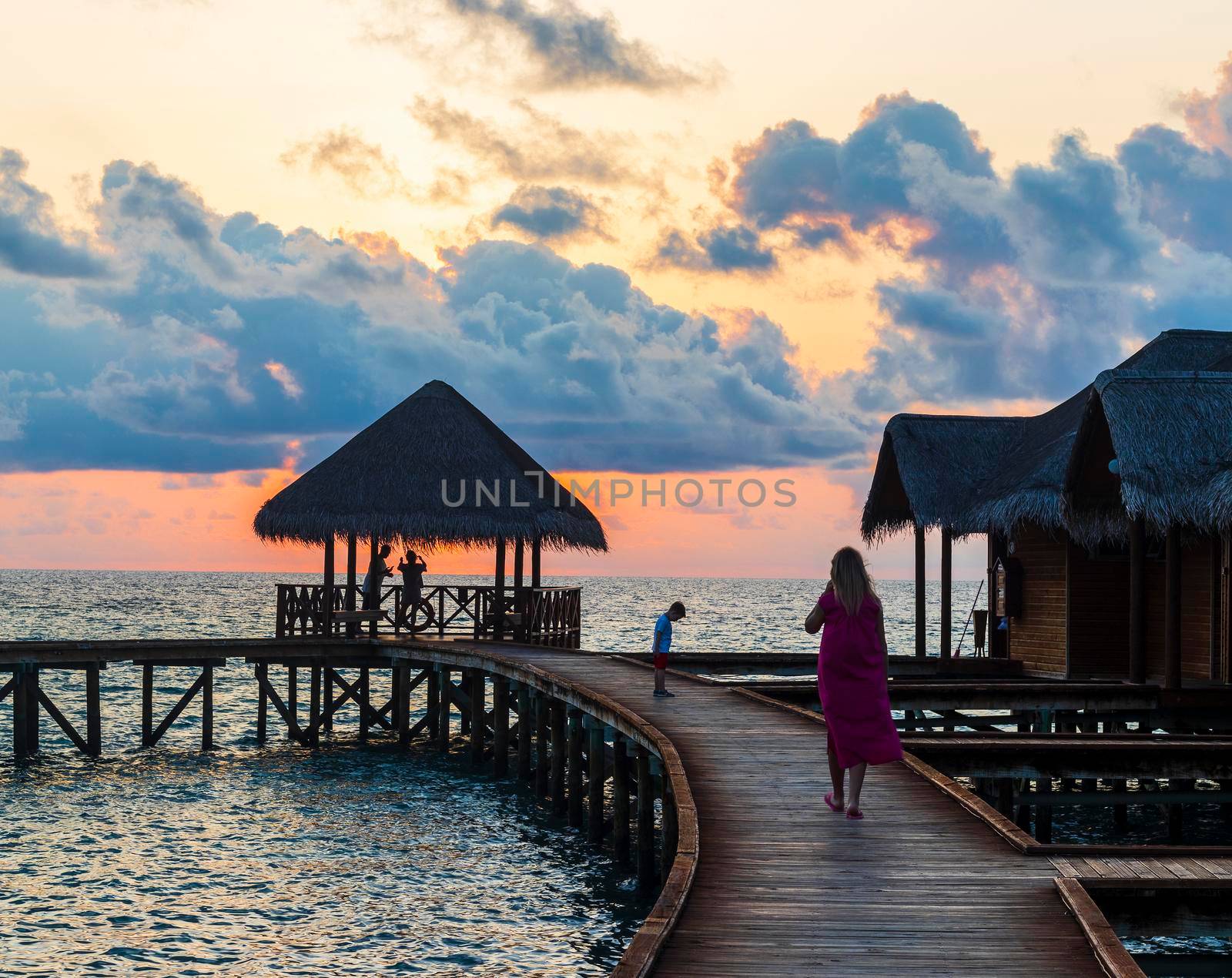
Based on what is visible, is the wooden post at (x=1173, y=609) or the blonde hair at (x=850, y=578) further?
the wooden post at (x=1173, y=609)

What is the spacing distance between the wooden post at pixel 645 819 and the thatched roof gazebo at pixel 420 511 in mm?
11189

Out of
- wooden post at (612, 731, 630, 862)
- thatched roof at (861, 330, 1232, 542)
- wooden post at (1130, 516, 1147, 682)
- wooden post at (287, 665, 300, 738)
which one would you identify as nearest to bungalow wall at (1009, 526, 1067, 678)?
thatched roof at (861, 330, 1232, 542)

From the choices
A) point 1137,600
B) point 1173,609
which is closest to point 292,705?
point 1137,600

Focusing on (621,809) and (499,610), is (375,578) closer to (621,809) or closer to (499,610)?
(499,610)

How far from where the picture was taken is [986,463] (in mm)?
22844

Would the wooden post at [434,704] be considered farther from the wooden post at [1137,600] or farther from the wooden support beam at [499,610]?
the wooden post at [1137,600]

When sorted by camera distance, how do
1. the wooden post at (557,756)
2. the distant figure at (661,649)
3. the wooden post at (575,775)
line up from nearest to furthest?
the distant figure at (661,649)
the wooden post at (575,775)
the wooden post at (557,756)

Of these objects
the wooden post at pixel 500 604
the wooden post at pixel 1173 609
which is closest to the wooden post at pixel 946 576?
the wooden post at pixel 1173 609

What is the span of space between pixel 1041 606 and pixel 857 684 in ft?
42.7

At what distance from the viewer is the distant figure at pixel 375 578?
2422cm

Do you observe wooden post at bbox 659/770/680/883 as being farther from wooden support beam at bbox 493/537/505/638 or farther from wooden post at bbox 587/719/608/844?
wooden support beam at bbox 493/537/505/638

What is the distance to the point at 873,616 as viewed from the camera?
841cm

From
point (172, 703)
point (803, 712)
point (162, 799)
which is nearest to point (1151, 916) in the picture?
point (803, 712)

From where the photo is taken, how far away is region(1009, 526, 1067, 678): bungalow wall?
19.7 meters
